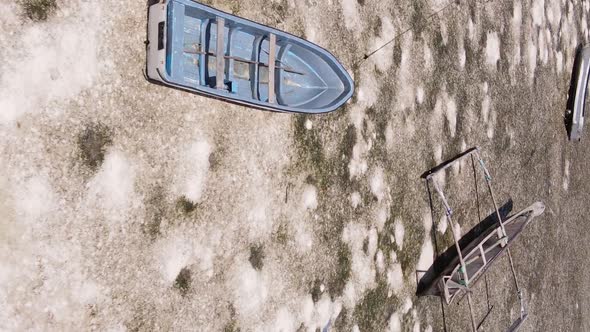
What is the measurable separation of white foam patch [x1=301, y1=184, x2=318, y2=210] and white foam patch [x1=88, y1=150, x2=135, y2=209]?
862mm

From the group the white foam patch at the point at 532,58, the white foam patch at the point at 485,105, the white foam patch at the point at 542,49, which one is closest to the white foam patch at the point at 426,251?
the white foam patch at the point at 485,105

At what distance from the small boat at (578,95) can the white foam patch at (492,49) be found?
4.80 ft

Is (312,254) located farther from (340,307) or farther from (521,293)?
(521,293)

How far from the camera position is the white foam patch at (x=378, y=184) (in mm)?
3127

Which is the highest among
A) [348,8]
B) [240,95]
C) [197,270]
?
[348,8]

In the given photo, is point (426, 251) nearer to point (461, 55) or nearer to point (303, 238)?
point (303, 238)

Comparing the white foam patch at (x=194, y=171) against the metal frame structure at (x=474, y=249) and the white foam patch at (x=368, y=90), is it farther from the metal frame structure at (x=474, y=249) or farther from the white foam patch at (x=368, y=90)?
the metal frame structure at (x=474, y=249)

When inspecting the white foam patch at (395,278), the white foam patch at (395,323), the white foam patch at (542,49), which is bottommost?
the white foam patch at (395,323)

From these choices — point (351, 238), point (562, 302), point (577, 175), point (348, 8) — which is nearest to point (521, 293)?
point (562, 302)

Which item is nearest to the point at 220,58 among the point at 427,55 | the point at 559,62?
the point at 427,55

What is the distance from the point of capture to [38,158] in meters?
1.84

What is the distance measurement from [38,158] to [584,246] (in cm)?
A: 516

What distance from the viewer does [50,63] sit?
188 cm

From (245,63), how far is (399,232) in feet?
4.18
